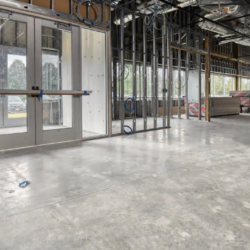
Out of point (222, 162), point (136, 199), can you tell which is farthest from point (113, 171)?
point (222, 162)

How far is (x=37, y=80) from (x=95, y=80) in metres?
1.67

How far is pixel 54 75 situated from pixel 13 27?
106cm

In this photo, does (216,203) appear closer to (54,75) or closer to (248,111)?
(54,75)

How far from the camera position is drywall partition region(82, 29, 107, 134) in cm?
565

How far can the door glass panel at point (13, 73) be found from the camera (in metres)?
4.18

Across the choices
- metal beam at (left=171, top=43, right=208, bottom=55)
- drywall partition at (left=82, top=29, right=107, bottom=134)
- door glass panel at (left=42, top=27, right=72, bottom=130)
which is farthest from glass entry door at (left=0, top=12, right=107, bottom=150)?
metal beam at (left=171, top=43, right=208, bottom=55)

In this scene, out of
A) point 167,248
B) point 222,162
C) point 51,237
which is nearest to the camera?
point 167,248

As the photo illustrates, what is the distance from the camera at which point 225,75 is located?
15.7m

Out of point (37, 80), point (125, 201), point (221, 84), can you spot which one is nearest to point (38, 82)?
point (37, 80)

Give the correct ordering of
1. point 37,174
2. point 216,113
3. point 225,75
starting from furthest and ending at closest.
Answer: point 225,75 < point 216,113 < point 37,174

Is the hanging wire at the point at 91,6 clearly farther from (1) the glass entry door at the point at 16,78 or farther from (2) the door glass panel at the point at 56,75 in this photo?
(1) the glass entry door at the point at 16,78

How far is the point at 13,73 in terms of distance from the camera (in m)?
4.26

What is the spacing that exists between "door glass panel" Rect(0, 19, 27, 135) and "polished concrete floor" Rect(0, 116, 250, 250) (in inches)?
26.7

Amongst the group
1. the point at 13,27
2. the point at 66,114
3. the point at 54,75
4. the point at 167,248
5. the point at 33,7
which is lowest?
the point at 167,248
